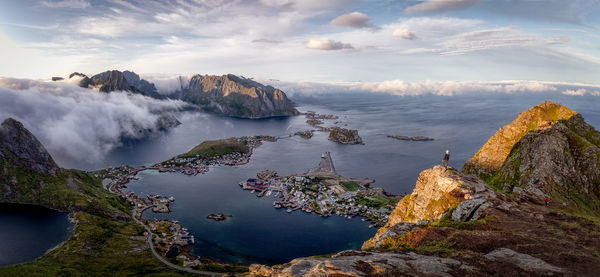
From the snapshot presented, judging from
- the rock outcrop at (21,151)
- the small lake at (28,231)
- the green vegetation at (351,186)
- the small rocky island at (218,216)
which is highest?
the rock outcrop at (21,151)

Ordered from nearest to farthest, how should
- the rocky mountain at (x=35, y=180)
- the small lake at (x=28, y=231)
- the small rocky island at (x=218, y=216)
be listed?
the small lake at (x=28, y=231) → the rocky mountain at (x=35, y=180) → the small rocky island at (x=218, y=216)

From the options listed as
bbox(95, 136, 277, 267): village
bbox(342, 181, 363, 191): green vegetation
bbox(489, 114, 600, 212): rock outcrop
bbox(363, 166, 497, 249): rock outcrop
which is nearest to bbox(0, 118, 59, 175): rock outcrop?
bbox(95, 136, 277, 267): village

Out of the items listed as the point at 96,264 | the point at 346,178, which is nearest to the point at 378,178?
the point at 346,178

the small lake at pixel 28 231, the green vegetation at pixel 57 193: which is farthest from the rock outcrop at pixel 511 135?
the small lake at pixel 28 231

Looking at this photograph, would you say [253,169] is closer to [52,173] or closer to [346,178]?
[346,178]

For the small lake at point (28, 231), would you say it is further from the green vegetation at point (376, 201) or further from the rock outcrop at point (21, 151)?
the green vegetation at point (376, 201)

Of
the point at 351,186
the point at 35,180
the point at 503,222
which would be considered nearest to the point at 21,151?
the point at 35,180

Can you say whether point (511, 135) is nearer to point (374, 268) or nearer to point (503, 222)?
point (503, 222)
